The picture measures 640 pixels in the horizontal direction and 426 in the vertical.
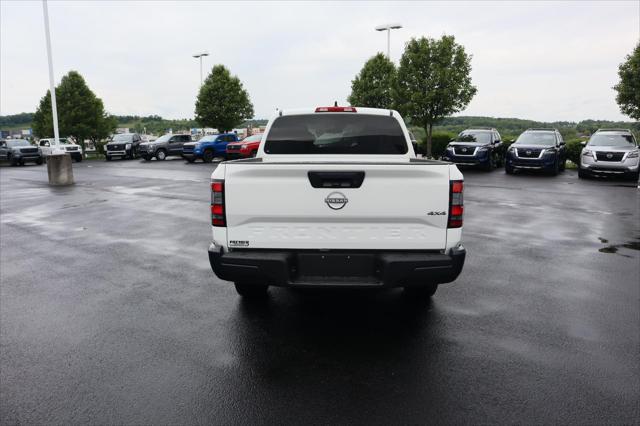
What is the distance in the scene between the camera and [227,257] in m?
4.11

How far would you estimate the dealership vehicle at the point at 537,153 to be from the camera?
67.6ft

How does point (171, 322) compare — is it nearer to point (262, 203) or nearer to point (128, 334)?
point (128, 334)

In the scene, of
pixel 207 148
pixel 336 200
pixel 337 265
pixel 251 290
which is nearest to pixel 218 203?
pixel 336 200

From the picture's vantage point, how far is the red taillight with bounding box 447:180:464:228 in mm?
3992

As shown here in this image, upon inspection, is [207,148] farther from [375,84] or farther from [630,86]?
[630,86]

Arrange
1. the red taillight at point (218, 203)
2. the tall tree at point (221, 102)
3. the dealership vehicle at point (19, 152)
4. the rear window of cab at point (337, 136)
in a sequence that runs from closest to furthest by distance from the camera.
Result: the red taillight at point (218, 203)
the rear window of cab at point (337, 136)
the dealership vehicle at point (19, 152)
the tall tree at point (221, 102)

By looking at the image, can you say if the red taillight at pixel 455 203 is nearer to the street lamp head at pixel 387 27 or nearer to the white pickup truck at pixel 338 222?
the white pickup truck at pixel 338 222

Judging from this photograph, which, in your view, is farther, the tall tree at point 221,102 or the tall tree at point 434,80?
the tall tree at point 221,102

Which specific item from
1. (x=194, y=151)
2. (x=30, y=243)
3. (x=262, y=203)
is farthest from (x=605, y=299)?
(x=194, y=151)

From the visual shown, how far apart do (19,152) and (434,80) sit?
29.4 metres

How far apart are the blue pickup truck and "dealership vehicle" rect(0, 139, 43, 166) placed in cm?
1261

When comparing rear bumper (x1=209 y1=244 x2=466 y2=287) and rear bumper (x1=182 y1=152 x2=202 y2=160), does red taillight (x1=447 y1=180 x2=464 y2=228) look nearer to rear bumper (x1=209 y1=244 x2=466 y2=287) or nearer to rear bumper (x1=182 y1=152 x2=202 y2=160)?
rear bumper (x1=209 y1=244 x2=466 y2=287)

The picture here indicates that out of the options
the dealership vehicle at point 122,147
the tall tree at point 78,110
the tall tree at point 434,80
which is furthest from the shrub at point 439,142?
the tall tree at point 78,110

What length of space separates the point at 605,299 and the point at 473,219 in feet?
16.8
